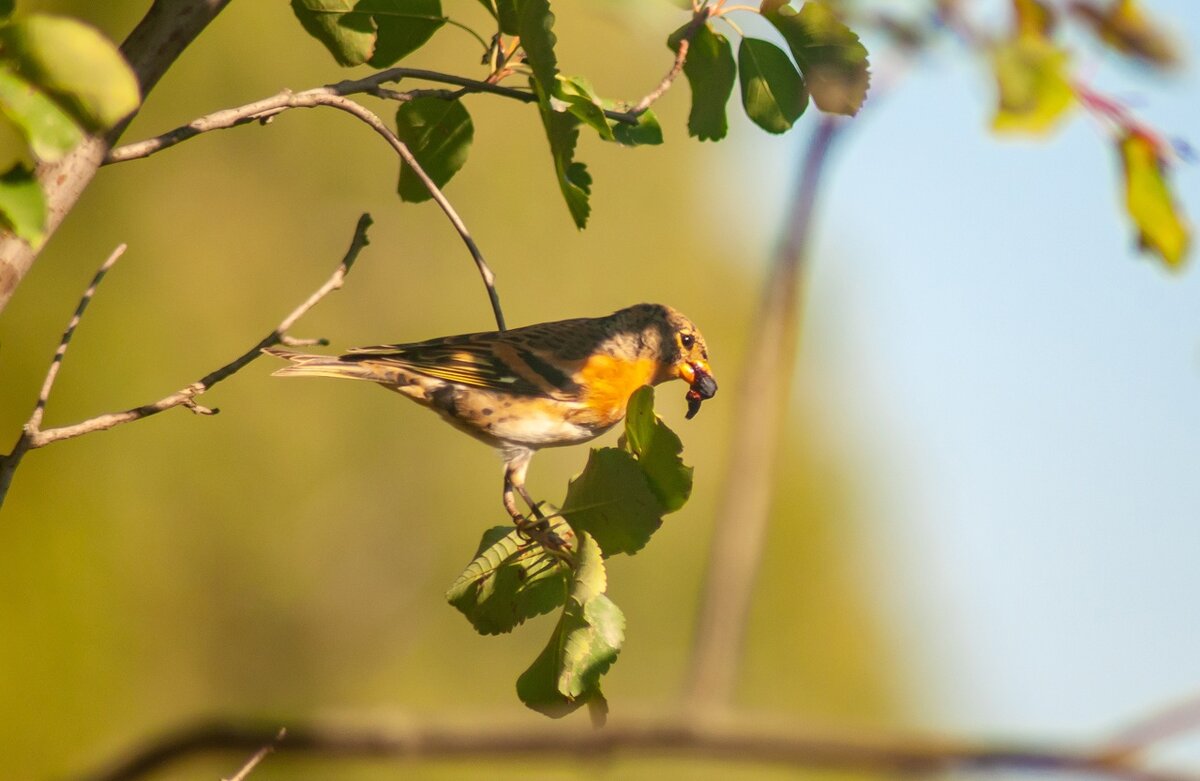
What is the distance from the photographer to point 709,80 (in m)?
2.52

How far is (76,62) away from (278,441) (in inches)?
631

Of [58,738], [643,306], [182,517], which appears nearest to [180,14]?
[643,306]

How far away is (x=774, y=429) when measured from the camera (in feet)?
4.25

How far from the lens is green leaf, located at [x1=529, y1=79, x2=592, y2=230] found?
2314mm

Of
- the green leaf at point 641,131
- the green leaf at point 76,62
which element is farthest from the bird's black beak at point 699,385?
the green leaf at point 76,62

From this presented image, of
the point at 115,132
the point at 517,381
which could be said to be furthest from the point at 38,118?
the point at 517,381

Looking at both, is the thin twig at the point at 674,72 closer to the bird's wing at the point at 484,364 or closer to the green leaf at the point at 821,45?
the green leaf at the point at 821,45

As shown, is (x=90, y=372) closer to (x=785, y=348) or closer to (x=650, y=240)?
(x=650, y=240)

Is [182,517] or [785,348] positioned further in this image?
[182,517]

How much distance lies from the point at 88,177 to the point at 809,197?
1.25 metres

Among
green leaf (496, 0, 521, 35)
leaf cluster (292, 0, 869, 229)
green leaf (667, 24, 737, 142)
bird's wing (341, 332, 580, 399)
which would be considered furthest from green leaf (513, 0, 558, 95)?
bird's wing (341, 332, 580, 399)

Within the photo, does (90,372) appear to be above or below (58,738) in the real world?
above

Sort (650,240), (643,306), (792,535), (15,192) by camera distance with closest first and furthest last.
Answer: (15,192) < (643,306) < (650,240) < (792,535)

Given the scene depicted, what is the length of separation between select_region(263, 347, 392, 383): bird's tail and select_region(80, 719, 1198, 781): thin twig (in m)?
2.08
